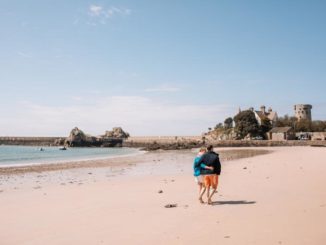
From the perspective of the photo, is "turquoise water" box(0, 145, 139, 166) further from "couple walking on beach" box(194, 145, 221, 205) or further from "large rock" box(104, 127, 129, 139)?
"large rock" box(104, 127, 129, 139)

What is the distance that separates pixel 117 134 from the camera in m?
154

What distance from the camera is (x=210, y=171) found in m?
10.4

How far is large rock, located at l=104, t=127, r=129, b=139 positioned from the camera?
501 feet

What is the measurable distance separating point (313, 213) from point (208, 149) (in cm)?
361

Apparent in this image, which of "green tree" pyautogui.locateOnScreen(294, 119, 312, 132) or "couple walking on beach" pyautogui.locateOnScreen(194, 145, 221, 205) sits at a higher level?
"green tree" pyautogui.locateOnScreen(294, 119, 312, 132)

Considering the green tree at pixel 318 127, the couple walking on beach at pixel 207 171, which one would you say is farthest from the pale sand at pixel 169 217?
the green tree at pixel 318 127

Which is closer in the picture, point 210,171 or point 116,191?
point 210,171

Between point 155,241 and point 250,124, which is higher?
point 250,124

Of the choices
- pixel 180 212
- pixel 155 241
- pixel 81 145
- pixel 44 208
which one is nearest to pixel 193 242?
pixel 155 241

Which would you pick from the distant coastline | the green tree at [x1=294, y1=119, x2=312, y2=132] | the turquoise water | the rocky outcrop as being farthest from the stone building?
the rocky outcrop

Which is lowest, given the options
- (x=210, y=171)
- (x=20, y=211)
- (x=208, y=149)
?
(x=20, y=211)

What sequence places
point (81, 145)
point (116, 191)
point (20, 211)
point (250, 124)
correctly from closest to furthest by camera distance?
point (20, 211), point (116, 191), point (250, 124), point (81, 145)

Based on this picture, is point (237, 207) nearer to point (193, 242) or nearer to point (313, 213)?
point (313, 213)

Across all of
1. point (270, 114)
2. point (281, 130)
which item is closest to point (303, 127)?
point (270, 114)
